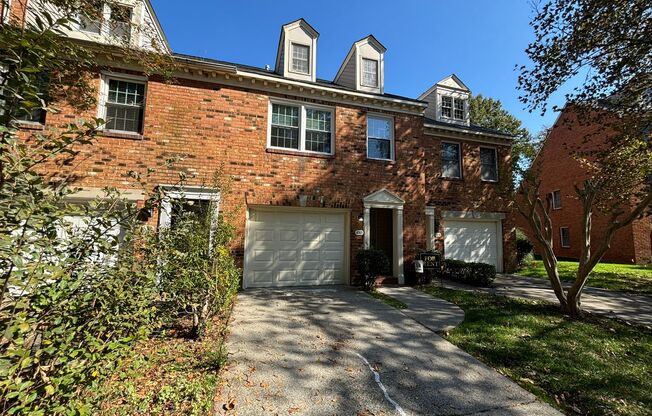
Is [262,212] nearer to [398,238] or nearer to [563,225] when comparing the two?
[398,238]

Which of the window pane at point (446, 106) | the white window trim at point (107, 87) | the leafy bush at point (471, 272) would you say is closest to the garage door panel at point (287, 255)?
the white window trim at point (107, 87)

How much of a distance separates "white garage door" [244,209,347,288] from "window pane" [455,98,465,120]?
28.8ft

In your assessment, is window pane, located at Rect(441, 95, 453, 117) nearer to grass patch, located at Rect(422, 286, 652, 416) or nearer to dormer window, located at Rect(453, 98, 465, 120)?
dormer window, located at Rect(453, 98, 465, 120)

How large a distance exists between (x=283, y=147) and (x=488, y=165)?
985 centimetres

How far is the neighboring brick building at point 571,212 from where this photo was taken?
15.8 m

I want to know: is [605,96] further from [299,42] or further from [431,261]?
[299,42]

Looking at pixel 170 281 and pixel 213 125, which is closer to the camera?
pixel 170 281

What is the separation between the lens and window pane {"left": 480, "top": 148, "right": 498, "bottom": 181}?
1345 centimetres

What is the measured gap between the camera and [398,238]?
980cm

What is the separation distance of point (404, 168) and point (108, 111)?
8.63m

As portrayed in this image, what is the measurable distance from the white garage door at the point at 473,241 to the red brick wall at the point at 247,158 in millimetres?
3088

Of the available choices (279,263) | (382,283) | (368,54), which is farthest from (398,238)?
(368,54)

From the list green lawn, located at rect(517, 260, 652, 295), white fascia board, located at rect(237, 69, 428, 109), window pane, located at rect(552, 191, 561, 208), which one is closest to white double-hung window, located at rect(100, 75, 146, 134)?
white fascia board, located at rect(237, 69, 428, 109)

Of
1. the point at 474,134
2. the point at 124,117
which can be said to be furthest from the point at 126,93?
the point at 474,134
